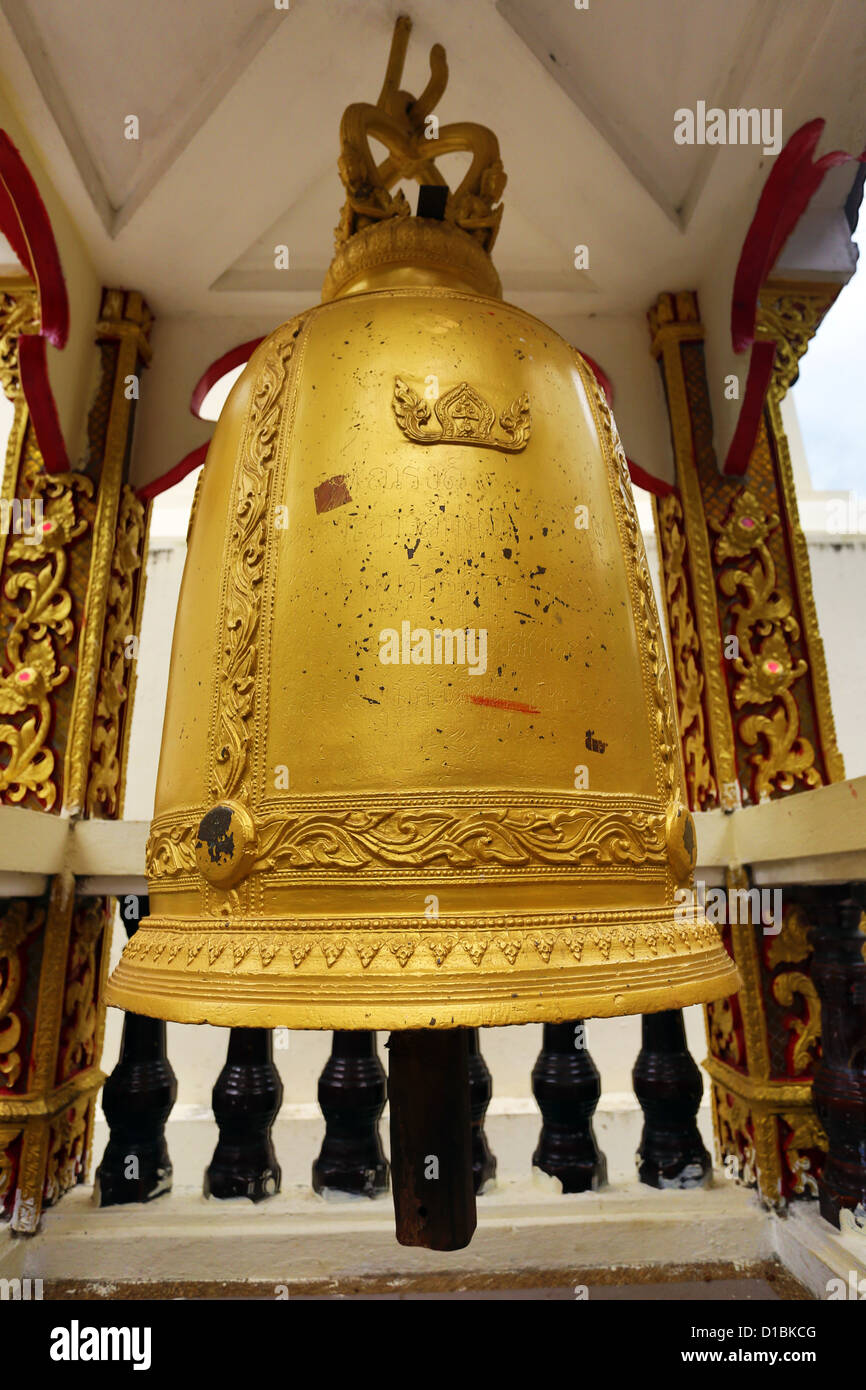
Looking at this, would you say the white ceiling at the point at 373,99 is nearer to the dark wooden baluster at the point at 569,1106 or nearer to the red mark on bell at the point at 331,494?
the red mark on bell at the point at 331,494

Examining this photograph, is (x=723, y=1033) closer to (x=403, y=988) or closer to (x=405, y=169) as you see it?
(x=403, y=988)

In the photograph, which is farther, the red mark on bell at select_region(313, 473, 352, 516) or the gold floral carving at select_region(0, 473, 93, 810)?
the gold floral carving at select_region(0, 473, 93, 810)

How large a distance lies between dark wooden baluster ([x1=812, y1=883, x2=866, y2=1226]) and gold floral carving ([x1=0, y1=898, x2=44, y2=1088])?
1.29 metres

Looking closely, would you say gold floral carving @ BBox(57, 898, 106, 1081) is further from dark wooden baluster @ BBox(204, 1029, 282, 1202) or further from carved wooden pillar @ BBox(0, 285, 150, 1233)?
dark wooden baluster @ BBox(204, 1029, 282, 1202)

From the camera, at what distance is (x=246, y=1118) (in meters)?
1.30

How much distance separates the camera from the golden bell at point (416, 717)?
20.5 inches

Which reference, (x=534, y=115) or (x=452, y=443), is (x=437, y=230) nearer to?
(x=452, y=443)

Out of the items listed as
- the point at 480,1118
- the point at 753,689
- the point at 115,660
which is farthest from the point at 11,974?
the point at 753,689

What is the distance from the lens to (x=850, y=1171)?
1.17m

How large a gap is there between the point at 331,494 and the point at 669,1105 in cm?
121

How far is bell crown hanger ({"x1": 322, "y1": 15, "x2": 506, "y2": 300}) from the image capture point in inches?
32.4

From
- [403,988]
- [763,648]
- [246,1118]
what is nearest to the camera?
[403,988]

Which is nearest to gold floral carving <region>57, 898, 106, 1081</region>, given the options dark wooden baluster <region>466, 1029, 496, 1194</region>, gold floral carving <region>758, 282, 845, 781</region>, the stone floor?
the stone floor

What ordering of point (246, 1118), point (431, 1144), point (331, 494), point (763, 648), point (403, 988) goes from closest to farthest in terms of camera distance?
point (403, 988), point (331, 494), point (431, 1144), point (246, 1118), point (763, 648)
